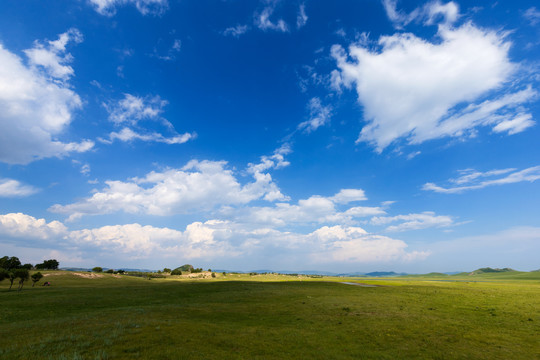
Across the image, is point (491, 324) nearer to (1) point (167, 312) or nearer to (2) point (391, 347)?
(2) point (391, 347)

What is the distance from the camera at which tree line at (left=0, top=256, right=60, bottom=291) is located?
63375 mm

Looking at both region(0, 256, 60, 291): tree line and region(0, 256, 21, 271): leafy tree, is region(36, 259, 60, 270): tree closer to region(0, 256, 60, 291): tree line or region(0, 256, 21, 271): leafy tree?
region(0, 256, 60, 291): tree line

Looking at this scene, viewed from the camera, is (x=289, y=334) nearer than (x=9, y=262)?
Yes

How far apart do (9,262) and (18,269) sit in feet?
169

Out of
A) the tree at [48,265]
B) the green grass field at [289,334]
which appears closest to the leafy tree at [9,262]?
the tree at [48,265]

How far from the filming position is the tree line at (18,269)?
6338 centimetres

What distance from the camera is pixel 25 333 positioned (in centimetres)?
2156

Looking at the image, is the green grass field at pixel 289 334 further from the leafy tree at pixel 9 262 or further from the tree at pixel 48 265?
the tree at pixel 48 265

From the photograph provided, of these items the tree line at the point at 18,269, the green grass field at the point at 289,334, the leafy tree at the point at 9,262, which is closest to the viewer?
the green grass field at the point at 289,334

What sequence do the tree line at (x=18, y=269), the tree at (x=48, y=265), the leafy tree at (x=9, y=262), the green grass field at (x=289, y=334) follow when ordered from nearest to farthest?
the green grass field at (x=289, y=334), the tree line at (x=18, y=269), the leafy tree at (x=9, y=262), the tree at (x=48, y=265)

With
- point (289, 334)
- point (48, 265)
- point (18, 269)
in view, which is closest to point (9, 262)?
point (48, 265)

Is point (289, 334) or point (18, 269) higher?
point (18, 269)

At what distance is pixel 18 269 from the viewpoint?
210 feet

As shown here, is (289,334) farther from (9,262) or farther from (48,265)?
(48,265)
